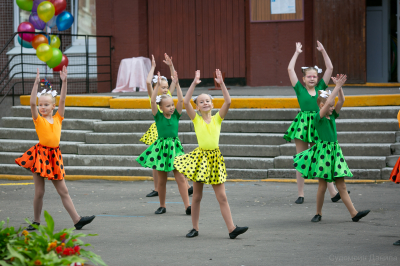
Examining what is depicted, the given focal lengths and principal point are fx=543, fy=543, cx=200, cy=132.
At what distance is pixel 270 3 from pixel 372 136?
21.1ft

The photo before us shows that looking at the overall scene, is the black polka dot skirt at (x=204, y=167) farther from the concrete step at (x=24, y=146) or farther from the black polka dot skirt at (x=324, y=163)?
the concrete step at (x=24, y=146)

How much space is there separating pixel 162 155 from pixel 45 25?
8025mm

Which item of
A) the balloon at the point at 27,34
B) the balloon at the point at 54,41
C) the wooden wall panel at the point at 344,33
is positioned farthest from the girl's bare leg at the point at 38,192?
the wooden wall panel at the point at 344,33

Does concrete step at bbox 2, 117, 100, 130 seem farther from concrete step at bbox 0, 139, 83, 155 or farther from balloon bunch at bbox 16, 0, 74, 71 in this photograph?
balloon bunch at bbox 16, 0, 74, 71

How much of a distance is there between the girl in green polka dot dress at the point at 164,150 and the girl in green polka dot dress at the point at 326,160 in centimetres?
158

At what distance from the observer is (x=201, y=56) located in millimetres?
15742


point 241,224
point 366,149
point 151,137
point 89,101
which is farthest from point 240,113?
point 241,224

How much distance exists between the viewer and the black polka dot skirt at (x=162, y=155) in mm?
7160

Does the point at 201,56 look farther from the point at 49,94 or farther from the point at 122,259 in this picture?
the point at 122,259

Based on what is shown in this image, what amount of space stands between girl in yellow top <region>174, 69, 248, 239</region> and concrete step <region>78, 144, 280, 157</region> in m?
3.92

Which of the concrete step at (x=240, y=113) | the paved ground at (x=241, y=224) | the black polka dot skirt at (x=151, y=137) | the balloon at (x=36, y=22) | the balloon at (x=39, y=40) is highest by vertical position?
the balloon at (x=36, y=22)

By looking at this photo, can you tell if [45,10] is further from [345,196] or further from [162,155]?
[345,196]

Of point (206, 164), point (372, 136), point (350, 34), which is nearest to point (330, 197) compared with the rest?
point (372, 136)

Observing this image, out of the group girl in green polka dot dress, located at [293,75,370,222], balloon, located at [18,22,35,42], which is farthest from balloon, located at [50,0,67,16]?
girl in green polka dot dress, located at [293,75,370,222]
